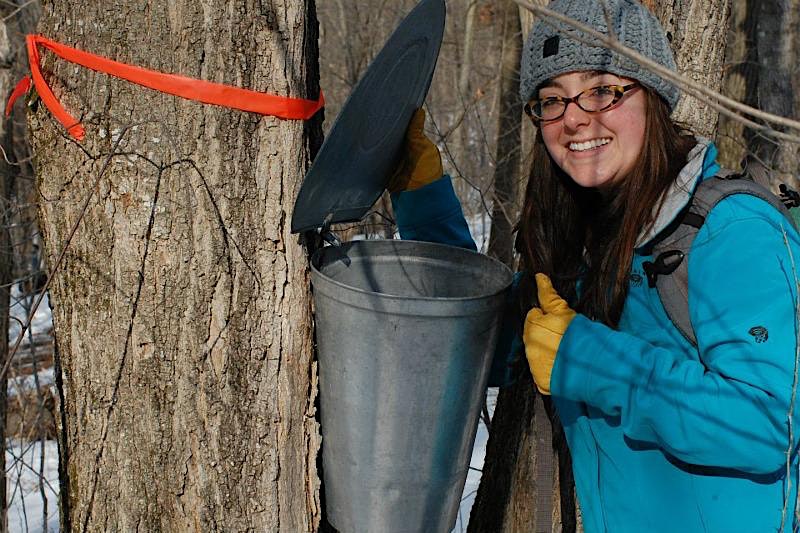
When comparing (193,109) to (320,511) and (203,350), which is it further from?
(320,511)

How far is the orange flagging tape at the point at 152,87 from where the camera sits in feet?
4.74

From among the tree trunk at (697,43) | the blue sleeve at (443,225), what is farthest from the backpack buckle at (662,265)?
the tree trunk at (697,43)

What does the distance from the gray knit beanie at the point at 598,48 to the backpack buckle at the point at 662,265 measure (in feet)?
1.24

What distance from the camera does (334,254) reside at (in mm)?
1692

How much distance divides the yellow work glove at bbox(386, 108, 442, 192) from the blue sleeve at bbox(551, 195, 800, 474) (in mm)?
681

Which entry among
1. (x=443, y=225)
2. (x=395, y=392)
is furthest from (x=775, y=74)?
(x=395, y=392)

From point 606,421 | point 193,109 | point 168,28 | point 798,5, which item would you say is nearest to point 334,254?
point 193,109

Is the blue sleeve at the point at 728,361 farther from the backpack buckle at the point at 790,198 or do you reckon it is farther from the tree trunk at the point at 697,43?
the tree trunk at the point at 697,43

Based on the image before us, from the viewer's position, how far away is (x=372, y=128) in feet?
5.36

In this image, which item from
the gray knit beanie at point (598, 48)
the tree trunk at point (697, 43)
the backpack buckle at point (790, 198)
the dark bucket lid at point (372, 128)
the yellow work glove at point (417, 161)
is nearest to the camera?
the dark bucket lid at point (372, 128)

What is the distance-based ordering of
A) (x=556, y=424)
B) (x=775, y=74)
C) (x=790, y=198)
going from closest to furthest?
(x=790, y=198), (x=556, y=424), (x=775, y=74)

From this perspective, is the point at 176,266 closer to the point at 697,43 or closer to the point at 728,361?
the point at 728,361

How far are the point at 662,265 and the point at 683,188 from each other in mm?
170

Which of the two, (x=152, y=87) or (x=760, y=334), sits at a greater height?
(x=152, y=87)
